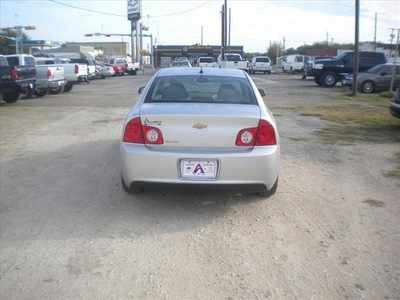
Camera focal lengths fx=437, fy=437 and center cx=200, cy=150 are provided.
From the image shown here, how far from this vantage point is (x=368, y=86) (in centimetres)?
2084

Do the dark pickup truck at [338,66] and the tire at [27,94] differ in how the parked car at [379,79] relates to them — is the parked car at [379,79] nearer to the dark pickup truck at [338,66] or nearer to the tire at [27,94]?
the dark pickup truck at [338,66]

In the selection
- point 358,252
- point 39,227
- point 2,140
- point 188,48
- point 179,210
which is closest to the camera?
point 358,252

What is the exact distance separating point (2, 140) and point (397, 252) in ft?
24.3

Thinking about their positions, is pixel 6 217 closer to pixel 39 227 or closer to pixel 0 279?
pixel 39 227

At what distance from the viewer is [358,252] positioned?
378 cm

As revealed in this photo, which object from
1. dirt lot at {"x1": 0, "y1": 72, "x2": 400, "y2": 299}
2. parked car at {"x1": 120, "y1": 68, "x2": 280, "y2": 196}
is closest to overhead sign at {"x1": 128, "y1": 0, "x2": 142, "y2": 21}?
dirt lot at {"x1": 0, "y1": 72, "x2": 400, "y2": 299}

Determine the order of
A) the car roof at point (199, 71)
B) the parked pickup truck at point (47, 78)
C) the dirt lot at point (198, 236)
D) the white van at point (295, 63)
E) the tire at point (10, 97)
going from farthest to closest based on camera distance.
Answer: the white van at point (295, 63) → the parked pickup truck at point (47, 78) → the tire at point (10, 97) → the car roof at point (199, 71) → the dirt lot at point (198, 236)

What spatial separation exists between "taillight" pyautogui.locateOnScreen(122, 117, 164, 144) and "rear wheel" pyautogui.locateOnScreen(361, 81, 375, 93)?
18663mm

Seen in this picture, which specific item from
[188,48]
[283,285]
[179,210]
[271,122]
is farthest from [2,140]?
[188,48]

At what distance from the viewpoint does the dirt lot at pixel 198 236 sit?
3.26 metres

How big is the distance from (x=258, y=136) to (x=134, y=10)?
65132 millimetres

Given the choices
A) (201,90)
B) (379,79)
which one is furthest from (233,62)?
(201,90)

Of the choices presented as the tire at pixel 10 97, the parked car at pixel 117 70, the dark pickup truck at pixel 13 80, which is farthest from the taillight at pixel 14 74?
the parked car at pixel 117 70

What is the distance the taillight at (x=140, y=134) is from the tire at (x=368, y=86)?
61.2ft
